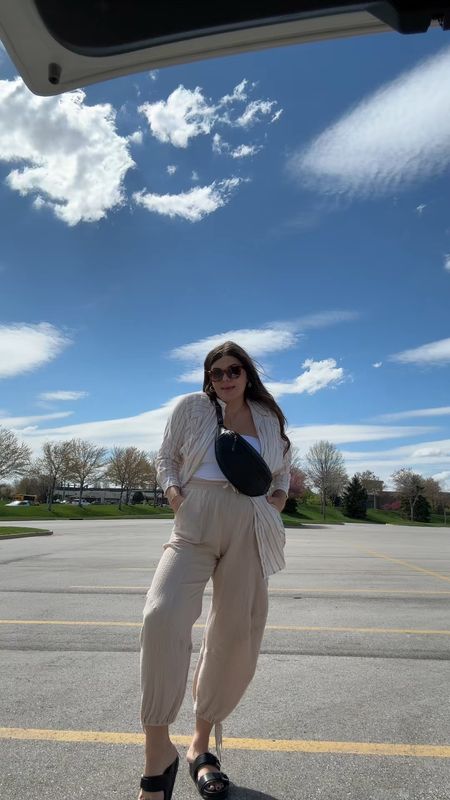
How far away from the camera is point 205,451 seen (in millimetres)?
2475

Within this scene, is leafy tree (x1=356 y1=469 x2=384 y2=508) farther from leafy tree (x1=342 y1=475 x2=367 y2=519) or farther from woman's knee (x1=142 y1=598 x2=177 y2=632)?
woman's knee (x1=142 y1=598 x2=177 y2=632)

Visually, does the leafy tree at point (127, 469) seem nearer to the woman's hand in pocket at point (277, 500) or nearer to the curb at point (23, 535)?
the curb at point (23, 535)

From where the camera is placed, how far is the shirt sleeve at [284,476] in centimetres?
269

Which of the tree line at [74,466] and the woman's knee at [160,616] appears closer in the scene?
the woman's knee at [160,616]

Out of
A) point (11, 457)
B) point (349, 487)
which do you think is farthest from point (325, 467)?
point (11, 457)

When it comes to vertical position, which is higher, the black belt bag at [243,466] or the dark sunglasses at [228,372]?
the dark sunglasses at [228,372]

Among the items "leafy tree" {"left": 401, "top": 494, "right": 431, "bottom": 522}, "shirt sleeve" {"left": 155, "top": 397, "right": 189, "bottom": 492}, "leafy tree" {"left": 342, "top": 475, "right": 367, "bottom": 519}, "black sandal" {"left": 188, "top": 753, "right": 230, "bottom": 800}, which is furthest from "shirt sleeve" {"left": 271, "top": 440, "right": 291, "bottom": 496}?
"leafy tree" {"left": 401, "top": 494, "right": 431, "bottom": 522}

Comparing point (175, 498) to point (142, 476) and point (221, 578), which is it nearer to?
point (221, 578)

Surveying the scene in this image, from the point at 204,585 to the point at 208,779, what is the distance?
734 millimetres

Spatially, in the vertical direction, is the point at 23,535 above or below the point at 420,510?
below

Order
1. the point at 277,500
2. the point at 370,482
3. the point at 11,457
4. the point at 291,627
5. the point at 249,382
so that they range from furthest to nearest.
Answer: the point at 370,482
the point at 11,457
the point at 291,627
the point at 249,382
the point at 277,500

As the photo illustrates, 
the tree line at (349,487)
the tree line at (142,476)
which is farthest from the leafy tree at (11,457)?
the tree line at (349,487)

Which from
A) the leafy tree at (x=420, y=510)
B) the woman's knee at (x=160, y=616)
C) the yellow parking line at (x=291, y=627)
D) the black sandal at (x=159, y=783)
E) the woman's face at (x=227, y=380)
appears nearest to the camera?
the black sandal at (x=159, y=783)

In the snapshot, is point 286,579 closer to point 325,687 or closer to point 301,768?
point 325,687
